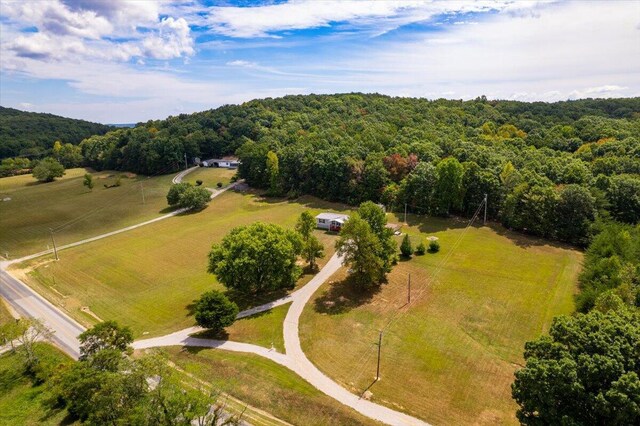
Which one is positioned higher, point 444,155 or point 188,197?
point 444,155

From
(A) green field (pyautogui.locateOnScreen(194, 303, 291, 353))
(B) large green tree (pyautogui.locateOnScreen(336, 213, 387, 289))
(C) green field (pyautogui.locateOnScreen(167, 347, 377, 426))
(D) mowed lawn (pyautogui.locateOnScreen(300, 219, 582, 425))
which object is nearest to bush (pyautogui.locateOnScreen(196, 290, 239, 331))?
(A) green field (pyautogui.locateOnScreen(194, 303, 291, 353))

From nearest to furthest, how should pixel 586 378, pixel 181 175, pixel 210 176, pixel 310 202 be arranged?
pixel 586 378, pixel 310 202, pixel 210 176, pixel 181 175

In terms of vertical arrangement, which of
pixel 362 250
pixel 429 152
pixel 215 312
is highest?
pixel 429 152

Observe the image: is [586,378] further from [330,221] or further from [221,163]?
[221,163]

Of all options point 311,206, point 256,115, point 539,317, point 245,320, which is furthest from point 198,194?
point 539,317

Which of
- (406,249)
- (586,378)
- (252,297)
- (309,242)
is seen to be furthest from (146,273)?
(586,378)

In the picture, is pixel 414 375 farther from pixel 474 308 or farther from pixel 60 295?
pixel 60 295

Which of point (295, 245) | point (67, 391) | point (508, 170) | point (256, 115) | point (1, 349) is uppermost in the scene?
point (256, 115)

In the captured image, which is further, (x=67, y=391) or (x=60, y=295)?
(x=60, y=295)
